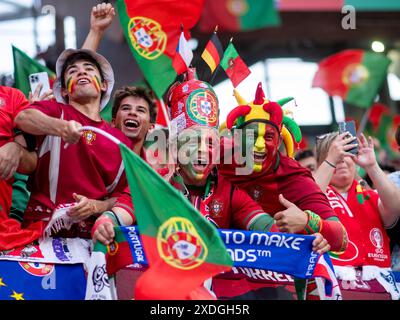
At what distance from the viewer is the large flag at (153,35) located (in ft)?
15.2

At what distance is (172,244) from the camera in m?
3.17

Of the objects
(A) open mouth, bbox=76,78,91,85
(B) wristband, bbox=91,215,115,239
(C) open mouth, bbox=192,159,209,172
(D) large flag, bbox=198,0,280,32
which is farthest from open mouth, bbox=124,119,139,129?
(D) large flag, bbox=198,0,280,32

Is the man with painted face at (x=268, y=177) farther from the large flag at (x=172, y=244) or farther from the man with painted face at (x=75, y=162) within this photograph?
the large flag at (x=172, y=244)

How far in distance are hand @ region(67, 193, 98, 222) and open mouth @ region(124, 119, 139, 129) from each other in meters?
0.84

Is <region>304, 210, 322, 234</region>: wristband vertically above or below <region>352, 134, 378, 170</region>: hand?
below

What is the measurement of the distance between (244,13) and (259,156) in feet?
24.2

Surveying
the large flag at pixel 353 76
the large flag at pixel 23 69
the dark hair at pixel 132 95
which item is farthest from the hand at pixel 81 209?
the large flag at pixel 353 76

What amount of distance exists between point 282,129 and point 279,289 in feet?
3.14

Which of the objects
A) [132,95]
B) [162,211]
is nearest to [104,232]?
[162,211]

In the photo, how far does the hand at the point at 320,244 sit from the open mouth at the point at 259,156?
542 mm

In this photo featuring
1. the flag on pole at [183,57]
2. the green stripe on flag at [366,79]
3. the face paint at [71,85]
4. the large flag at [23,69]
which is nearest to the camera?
the face paint at [71,85]

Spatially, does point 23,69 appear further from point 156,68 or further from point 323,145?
point 323,145

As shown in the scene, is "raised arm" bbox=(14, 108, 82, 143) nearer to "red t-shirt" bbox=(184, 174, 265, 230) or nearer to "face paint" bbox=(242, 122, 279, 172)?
"red t-shirt" bbox=(184, 174, 265, 230)

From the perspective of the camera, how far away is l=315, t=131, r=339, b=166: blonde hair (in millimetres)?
4855
